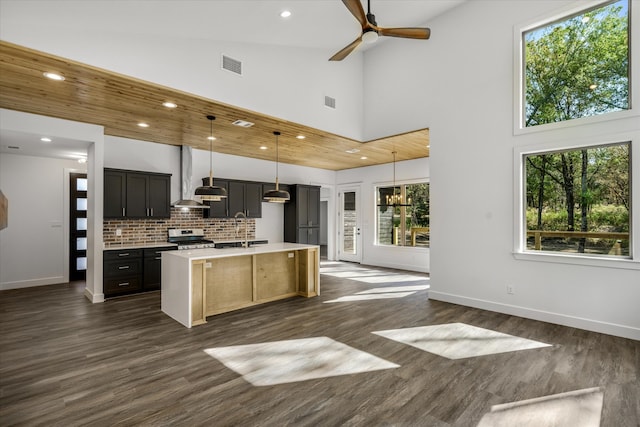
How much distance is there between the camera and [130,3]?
323 centimetres

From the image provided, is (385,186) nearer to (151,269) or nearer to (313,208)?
(313,208)

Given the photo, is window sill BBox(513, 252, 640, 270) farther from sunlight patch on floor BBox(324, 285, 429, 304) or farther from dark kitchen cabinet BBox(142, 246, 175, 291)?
dark kitchen cabinet BBox(142, 246, 175, 291)

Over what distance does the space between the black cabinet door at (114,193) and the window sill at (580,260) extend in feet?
20.8

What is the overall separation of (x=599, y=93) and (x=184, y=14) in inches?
193

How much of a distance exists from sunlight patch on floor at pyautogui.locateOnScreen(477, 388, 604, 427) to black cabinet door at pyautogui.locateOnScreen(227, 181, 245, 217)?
20.1ft

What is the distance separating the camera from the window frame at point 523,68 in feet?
11.6

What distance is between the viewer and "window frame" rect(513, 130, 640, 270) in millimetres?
3566

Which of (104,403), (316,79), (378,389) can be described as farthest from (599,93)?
(104,403)

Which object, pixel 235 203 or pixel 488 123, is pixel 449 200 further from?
pixel 235 203

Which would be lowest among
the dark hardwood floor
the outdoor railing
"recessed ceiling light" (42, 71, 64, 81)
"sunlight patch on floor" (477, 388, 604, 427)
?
"sunlight patch on floor" (477, 388, 604, 427)

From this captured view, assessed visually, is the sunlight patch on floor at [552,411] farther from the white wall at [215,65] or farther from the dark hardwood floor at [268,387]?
the white wall at [215,65]

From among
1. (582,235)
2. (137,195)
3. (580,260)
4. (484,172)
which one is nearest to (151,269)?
(137,195)

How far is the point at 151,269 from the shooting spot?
19.1 feet

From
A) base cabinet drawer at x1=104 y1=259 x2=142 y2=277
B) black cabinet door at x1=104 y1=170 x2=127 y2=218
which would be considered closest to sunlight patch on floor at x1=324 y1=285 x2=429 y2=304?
base cabinet drawer at x1=104 y1=259 x2=142 y2=277
